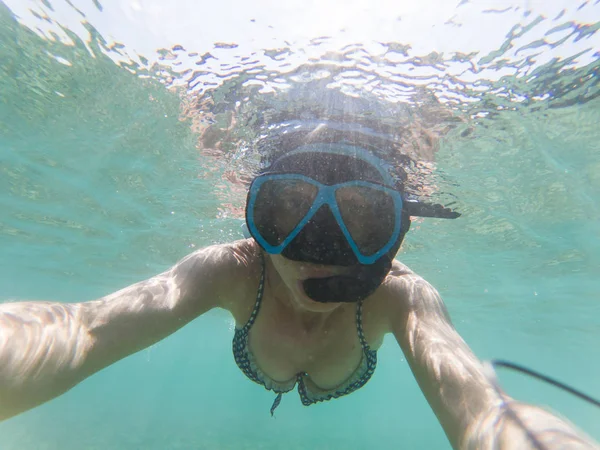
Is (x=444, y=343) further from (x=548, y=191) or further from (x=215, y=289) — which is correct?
(x=548, y=191)

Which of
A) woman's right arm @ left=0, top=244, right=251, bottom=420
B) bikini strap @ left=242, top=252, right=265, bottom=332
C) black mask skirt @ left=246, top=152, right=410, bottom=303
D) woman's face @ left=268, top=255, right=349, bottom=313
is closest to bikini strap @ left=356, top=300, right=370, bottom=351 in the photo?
woman's face @ left=268, top=255, right=349, bottom=313

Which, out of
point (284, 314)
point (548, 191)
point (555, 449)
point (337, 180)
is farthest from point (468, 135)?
point (555, 449)

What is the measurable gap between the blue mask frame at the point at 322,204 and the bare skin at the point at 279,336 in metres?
0.23

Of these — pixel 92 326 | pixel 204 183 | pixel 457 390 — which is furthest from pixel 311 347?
pixel 204 183

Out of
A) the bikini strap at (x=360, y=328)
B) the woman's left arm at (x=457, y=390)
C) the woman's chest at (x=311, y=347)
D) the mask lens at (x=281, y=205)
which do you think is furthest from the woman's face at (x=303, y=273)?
the woman's left arm at (x=457, y=390)

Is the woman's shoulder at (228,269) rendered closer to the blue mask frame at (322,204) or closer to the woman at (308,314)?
the woman at (308,314)

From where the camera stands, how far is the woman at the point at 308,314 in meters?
2.18

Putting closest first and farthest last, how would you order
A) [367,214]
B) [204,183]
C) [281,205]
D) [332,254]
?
[332,254], [367,214], [281,205], [204,183]

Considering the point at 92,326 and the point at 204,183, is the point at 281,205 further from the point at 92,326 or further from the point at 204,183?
the point at 204,183

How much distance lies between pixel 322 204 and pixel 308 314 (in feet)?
3.91

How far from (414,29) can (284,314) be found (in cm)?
508

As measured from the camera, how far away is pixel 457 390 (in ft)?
7.81

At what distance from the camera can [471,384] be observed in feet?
7.74

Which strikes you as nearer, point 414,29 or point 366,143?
point 414,29
